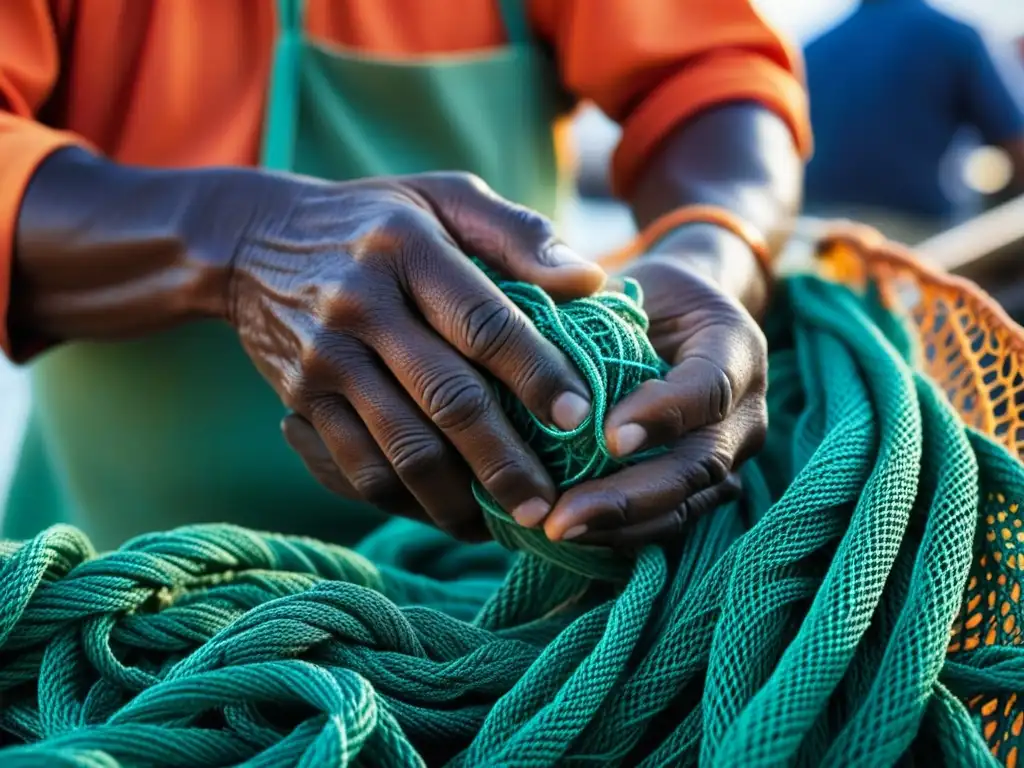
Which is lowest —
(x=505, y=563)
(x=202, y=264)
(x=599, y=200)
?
(x=599, y=200)

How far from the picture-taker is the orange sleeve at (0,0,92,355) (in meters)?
0.74

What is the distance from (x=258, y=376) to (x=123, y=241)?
22cm

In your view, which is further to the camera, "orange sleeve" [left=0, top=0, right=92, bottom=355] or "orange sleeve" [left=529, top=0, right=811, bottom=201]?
"orange sleeve" [left=529, top=0, right=811, bottom=201]

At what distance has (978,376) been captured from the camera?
79cm

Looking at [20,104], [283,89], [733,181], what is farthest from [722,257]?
[20,104]

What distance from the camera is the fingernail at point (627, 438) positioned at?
56 centimetres

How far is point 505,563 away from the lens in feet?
2.58

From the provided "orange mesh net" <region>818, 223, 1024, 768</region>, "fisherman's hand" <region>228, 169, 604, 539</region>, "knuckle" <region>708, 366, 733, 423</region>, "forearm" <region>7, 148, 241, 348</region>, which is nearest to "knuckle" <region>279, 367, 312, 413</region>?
"fisherman's hand" <region>228, 169, 604, 539</region>

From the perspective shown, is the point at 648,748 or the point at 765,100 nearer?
the point at 648,748

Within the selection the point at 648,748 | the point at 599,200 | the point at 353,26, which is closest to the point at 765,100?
the point at 353,26

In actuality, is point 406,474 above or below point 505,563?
above

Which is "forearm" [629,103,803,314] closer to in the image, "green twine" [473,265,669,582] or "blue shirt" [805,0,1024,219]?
"green twine" [473,265,669,582]

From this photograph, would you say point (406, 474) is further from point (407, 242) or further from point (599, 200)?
point (599, 200)

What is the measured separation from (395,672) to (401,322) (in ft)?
0.65
